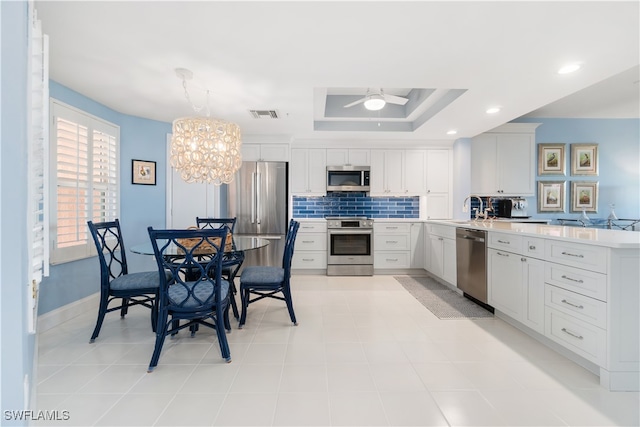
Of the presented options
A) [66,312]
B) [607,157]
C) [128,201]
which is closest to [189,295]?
[66,312]

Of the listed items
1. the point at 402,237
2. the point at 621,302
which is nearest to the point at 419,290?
the point at 402,237

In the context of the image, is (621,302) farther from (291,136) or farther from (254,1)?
(291,136)

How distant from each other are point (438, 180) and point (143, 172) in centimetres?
452

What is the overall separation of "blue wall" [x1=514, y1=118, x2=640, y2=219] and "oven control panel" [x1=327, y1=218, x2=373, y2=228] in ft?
9.53

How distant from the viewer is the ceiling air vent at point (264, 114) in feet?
11.6

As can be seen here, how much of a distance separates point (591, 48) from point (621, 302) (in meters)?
1.78

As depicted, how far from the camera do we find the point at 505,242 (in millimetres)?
2742

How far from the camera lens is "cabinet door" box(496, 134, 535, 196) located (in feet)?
15.6

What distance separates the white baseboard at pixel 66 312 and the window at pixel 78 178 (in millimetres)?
474

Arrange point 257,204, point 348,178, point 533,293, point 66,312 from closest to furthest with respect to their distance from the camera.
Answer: point 533,293, point 66,312, point 257,204, point 348,178

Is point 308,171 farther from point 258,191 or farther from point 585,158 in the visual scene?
point 585,158

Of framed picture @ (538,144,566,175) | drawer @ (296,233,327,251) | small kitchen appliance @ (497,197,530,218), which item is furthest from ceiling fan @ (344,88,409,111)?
framed picture @ (538,144,566,175)

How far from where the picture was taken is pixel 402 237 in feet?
15.7

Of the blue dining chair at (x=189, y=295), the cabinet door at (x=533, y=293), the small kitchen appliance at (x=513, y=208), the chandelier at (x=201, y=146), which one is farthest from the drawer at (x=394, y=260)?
the blue dining chair at (x=189, y=295)
